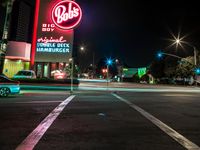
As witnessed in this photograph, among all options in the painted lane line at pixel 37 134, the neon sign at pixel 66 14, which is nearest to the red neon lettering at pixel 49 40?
the neon sign at pixel 66 14

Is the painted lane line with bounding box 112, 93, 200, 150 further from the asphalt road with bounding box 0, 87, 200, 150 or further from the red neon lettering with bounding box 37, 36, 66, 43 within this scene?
the red neon lettering with bounding box 37, 36, 66, 43

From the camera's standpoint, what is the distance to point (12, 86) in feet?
67.4

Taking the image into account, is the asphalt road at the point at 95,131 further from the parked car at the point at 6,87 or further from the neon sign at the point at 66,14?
the neon sign at the point at 66,14

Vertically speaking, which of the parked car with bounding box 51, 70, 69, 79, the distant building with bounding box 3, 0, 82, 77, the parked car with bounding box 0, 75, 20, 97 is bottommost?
the parked car with bounding box 0, 75, 20, 97

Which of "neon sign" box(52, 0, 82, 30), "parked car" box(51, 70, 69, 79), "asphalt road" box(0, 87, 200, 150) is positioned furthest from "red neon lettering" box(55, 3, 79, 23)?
"asphalt road" box(0, 87, 200, 150)

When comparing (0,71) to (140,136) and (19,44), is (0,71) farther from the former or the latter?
(140,136)

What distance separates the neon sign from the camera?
43219mm

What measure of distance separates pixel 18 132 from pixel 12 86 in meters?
12.4

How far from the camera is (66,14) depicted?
144 ft

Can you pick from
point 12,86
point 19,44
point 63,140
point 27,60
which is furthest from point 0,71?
point 63,140

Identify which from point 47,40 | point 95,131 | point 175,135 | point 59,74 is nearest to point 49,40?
point 47,40

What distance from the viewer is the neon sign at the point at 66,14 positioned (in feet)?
142

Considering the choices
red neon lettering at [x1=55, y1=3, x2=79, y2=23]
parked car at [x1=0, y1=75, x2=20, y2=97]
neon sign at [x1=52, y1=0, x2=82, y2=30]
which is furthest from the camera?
red neon lettering at [x1=55, y1=3, x2=79, y2=23]

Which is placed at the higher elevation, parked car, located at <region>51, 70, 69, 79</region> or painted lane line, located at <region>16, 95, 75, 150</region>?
parked car, located at <region>51, 70, 69, 79</region>
